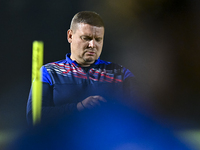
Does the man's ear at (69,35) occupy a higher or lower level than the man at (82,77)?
higher

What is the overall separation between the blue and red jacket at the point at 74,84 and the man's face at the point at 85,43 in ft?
0.12

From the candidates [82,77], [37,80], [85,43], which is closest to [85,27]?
[85,43]

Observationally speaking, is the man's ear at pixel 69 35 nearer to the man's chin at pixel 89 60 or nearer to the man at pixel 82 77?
the man at pixel 82 77

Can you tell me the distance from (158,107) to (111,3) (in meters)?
0.68

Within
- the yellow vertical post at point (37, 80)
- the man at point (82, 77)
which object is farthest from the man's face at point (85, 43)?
the yellow vertical post at point (37, 80)

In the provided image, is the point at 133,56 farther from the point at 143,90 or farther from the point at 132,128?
the point at 132,128

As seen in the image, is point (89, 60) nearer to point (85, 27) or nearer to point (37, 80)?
point (85, 27)

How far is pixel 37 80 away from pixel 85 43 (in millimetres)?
311

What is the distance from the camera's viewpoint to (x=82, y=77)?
1.05m

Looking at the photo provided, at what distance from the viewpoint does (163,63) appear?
121 centimetres

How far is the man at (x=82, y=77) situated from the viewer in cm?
98

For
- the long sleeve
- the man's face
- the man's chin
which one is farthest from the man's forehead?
the long sleeve

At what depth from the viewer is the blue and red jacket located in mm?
975

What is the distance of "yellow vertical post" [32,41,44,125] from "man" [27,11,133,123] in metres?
0.02
